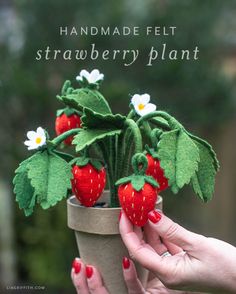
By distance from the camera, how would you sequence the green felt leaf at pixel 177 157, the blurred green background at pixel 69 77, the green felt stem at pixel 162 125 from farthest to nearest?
the blurred green background at pixel 69 77 → the green felt stem at pixel 162 125 → the green felt leaf at pixel 177 157

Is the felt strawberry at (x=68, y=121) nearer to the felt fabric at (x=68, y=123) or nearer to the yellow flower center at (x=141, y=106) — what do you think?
the felt fabric at (x=68, y=123)

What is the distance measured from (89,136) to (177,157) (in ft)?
0.45

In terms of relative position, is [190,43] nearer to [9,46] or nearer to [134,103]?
[9,46]

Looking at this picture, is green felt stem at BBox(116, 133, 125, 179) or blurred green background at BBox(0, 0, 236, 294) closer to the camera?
green felt stem at BBox(116, 133, 125, 179)

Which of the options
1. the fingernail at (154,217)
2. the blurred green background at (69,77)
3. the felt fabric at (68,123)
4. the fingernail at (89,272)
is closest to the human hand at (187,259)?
the fingernail at (154,217)

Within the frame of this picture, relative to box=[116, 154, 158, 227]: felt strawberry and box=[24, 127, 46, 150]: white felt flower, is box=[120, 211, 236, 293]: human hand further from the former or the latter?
box=[24, 127, 46, 150]: white felt flower

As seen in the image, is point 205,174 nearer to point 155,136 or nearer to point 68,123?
point 155,136

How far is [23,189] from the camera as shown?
0.80 metres

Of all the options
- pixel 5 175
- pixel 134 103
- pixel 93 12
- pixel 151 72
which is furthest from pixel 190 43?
pixel 134 103

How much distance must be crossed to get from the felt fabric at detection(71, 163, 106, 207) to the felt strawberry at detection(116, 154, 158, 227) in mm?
54

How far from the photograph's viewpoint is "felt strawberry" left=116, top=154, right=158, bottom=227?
0.76 metres

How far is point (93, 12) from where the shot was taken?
8.64ft

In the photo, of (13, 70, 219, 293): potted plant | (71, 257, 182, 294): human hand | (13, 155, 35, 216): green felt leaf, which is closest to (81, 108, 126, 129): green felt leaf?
(13, 70, 219, 293): potted plant

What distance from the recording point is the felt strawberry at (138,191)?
76 centimetres
